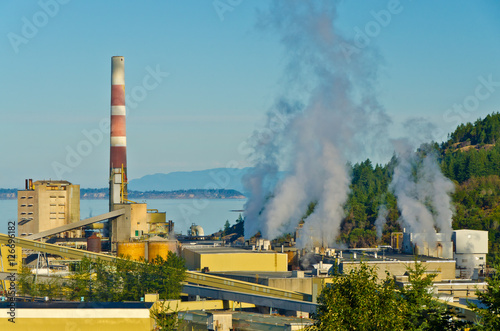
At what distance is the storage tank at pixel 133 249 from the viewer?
196 feet

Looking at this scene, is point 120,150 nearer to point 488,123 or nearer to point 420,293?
point 420,293

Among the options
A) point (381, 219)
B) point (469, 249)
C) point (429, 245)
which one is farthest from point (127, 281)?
point (381, 219)

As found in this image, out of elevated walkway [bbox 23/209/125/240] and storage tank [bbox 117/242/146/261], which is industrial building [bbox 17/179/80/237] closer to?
elevated walkway [bbox 23/209/125/240]

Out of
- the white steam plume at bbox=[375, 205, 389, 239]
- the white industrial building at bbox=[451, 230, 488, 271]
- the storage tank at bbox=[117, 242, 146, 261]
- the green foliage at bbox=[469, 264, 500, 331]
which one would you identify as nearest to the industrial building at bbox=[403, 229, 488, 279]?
the white industrial building at bbox=[451, 230, 488, 271]

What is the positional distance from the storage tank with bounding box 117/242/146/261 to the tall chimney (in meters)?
7.69

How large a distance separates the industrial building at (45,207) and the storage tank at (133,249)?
9750 millimetres

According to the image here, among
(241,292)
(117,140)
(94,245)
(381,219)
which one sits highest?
(117,140)

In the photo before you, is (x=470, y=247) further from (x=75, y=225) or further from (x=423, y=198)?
(x=75, y=225)

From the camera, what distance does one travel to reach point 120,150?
68.9m

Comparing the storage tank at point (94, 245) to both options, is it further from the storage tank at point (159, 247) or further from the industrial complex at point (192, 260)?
the storage tank at point (159, 247)

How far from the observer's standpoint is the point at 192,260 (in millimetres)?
56125

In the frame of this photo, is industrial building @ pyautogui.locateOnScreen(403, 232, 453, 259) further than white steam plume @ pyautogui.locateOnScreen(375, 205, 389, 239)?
No

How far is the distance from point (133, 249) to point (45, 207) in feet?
42.7

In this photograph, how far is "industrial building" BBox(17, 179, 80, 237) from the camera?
69312 mm
